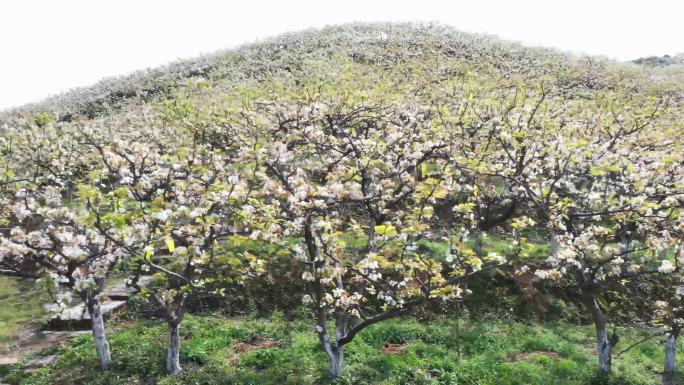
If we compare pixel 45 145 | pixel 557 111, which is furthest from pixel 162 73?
pixel 557 111

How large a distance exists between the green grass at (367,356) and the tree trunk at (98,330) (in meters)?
0.39

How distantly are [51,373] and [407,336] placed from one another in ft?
41.1

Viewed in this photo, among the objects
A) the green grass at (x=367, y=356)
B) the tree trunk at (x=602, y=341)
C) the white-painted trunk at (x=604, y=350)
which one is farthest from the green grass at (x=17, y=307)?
the white-painted trunk at (x=604, y=350)

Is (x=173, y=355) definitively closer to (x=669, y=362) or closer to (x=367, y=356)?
(x=367, y=356)

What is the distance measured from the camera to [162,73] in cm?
6706

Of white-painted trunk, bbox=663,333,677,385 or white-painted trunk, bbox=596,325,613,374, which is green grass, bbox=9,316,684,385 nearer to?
white-painted trunk, bbox=596,325,613,374

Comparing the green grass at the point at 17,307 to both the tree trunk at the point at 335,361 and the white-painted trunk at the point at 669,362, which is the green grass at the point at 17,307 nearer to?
the tree trunk at the point at 335,361

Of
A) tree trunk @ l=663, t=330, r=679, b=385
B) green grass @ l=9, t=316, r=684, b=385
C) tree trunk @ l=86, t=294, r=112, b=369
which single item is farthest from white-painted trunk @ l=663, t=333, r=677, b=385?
tree trunk @ l=86, t=294, r=112, b=369

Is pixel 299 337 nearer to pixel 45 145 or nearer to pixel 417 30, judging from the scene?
pixel 45 145

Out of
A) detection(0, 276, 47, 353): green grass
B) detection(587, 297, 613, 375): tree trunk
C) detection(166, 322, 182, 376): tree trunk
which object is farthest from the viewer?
detection(0, 276, 47, 353): green grass

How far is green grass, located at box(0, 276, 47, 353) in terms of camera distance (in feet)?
61.7

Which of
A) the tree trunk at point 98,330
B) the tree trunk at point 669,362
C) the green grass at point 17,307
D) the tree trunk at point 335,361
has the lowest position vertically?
the tree trunk at point 669,362

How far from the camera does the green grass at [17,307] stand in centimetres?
1881

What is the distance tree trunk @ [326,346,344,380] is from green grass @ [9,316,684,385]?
11.4 inches
